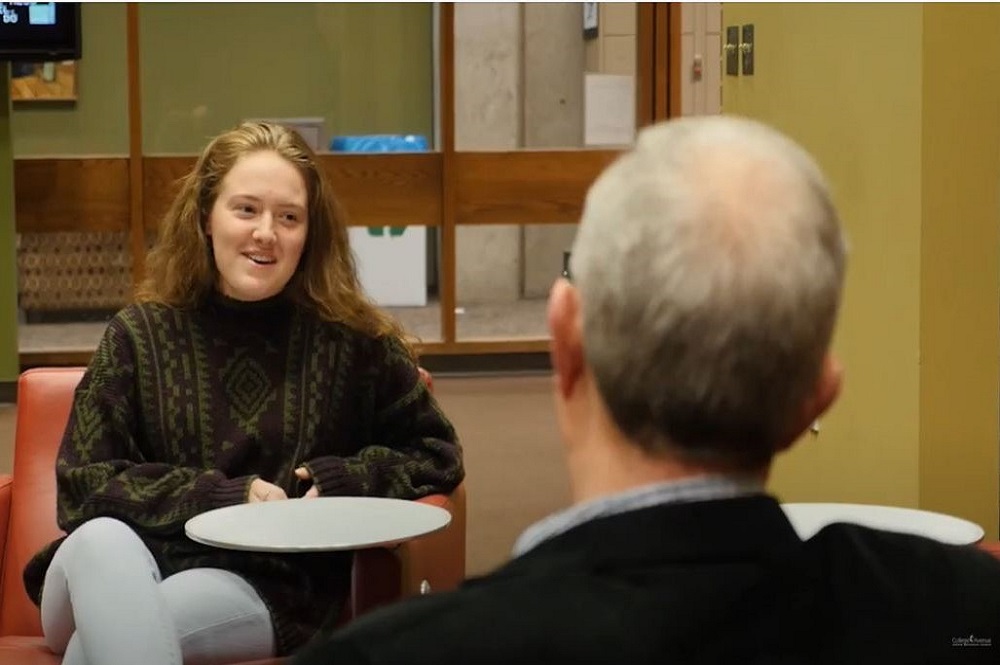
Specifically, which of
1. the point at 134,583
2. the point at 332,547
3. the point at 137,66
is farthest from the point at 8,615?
the point at 137,66

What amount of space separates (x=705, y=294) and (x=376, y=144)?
23.4 ft

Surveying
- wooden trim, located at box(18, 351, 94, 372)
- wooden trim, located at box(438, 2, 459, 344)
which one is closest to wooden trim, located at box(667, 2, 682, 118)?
wooden trim, located at box(438, 2, 459, 344)

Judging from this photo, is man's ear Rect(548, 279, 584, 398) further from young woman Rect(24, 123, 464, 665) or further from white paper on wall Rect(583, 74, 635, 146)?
white paper on wall Rect(583, 74, 635, 146)

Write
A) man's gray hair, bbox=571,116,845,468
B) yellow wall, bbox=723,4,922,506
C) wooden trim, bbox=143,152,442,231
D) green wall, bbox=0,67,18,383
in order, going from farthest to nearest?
wooden trim, bbox=143,152,442,231 → green wall, bbox=0,67,18,383 → yellow wall, bbox=723,4,922,506 → man's gray hair, bbox=571,116,845,468

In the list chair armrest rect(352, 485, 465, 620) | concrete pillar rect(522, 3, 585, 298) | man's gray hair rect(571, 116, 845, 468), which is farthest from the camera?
concrete pillar rect(522, 3, 585, 298)

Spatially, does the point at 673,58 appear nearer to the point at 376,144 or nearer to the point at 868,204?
the point at 376,144

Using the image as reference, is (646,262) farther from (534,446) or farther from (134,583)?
(534,446)

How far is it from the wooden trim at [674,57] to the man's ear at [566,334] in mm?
7228

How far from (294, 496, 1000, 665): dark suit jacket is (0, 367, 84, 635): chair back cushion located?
2.25m

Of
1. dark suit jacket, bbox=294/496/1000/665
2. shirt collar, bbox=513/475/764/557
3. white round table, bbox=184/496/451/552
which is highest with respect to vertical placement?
shirt collar, bbox=513/475/764/557

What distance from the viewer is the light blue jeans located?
257cm

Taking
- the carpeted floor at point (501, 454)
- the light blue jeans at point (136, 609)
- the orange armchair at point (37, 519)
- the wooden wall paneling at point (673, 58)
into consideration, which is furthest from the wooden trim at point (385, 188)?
the light blue jeans at point (136, 609)

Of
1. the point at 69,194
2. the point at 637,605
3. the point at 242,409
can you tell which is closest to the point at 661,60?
the point at 69,194

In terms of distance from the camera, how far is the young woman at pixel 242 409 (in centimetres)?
284
